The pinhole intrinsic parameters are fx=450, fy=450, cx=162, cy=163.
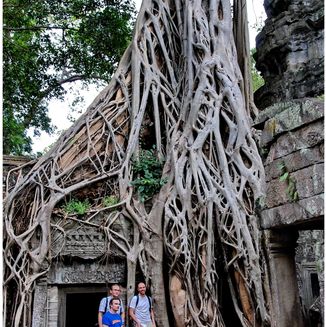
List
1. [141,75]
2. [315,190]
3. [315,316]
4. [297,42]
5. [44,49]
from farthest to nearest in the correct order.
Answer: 1. [44,49]
2. [297,42]
3. [141,75]
4. [315,316]
5. [315,190]

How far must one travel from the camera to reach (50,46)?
28.4 ft

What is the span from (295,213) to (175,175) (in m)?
3.11

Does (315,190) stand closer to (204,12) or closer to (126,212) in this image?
(126,212)

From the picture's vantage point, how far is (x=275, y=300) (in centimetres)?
260

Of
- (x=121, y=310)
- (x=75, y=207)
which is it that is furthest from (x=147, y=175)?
(x=121, y=310)

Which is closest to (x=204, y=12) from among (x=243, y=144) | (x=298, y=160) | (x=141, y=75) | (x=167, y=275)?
(x=141, y=75)

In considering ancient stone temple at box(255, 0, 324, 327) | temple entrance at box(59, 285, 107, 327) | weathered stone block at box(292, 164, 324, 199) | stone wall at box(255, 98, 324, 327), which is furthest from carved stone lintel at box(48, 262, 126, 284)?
weathered stone block at box(292, 164, 324, 199)

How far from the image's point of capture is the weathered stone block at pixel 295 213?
87.9 inches

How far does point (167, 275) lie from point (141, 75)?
293 centimetres

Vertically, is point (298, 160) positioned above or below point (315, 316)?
above

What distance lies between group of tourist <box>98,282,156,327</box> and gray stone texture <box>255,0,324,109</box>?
3608mm

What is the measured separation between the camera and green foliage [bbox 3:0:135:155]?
26.4ft

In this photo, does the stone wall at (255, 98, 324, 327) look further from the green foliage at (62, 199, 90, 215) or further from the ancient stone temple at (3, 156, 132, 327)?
the green foliage at (62, 199, 90, 215)

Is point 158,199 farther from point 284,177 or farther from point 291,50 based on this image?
point 291,50
